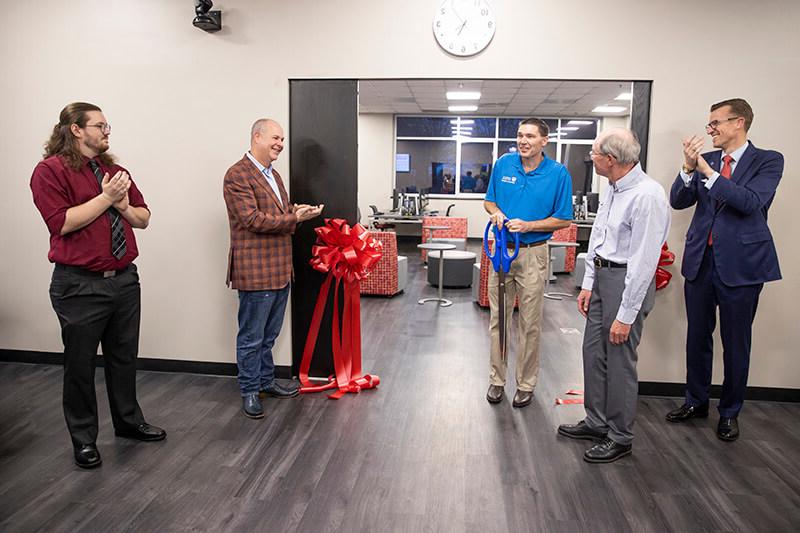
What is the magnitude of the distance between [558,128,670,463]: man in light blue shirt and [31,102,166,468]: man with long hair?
2254 mm

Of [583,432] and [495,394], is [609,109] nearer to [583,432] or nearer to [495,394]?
[495,394]

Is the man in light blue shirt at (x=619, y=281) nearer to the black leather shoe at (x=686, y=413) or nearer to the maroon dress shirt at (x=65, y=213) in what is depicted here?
the black leather shoe at (x=686, y=413)

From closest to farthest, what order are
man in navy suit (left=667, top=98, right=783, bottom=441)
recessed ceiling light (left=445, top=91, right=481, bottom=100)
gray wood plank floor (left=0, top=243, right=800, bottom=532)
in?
1. gray wood plank floor (left=0, top=243, right=800, bottom=532)
2. man in navy suit (left=667, top=98, right=783, bottom=441)
3. recessed ceiling light (left=445, top=91, right=481, bottom=100)

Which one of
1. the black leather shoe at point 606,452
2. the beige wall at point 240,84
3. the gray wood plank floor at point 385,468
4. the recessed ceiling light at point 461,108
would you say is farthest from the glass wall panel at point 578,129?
the black leather shoe at point 606,452

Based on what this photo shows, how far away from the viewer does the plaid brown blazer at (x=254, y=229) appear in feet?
11.0

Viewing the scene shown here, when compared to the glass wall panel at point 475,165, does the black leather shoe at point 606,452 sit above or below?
below

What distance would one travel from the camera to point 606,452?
9.77 feet

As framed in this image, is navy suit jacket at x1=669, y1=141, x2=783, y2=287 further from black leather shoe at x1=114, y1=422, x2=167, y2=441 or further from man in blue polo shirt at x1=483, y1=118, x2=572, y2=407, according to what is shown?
black leather shoe at x1=114, y1=422, x2=167, y2=441

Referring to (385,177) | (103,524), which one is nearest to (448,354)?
(103,524)

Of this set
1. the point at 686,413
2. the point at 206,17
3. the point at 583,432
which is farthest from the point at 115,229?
the point at 686,413

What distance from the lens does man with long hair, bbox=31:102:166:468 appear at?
2658 mm

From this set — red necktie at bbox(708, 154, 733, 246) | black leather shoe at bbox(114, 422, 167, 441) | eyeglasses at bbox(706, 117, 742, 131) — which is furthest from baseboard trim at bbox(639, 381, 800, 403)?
black leather shoe at bbox(114, 422, 167, 441)

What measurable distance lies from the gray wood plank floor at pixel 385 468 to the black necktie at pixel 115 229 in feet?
3.31

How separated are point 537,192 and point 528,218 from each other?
161 millimetres
